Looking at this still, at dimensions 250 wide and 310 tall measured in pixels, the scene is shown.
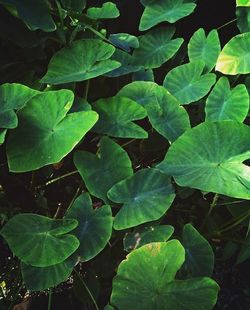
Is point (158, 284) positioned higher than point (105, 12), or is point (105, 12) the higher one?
point (105, 12)

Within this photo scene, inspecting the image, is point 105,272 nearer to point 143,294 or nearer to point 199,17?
point 143,294

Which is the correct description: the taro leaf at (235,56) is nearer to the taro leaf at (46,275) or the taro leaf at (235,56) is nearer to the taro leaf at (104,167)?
the taro leaf at (104,167)

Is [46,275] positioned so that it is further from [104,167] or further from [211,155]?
[211,155]

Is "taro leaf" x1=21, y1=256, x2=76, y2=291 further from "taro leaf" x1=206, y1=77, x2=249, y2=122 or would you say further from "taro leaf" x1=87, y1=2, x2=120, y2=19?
"taro leaf" x1=87, y1=2, x2=120, y2=19

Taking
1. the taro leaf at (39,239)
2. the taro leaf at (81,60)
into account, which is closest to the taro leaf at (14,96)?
the taro leaf at (81,60)

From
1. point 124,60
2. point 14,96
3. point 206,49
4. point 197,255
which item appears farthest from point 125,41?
point 197,255

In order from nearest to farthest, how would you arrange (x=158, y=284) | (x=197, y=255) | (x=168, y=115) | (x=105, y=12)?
(x=158, y=284)
(x=197, y=255)
(x=168, y=115)
(x=105, y=12)

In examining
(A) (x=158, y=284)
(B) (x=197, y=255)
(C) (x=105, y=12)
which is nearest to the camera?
(A) (x=158, y=284)
